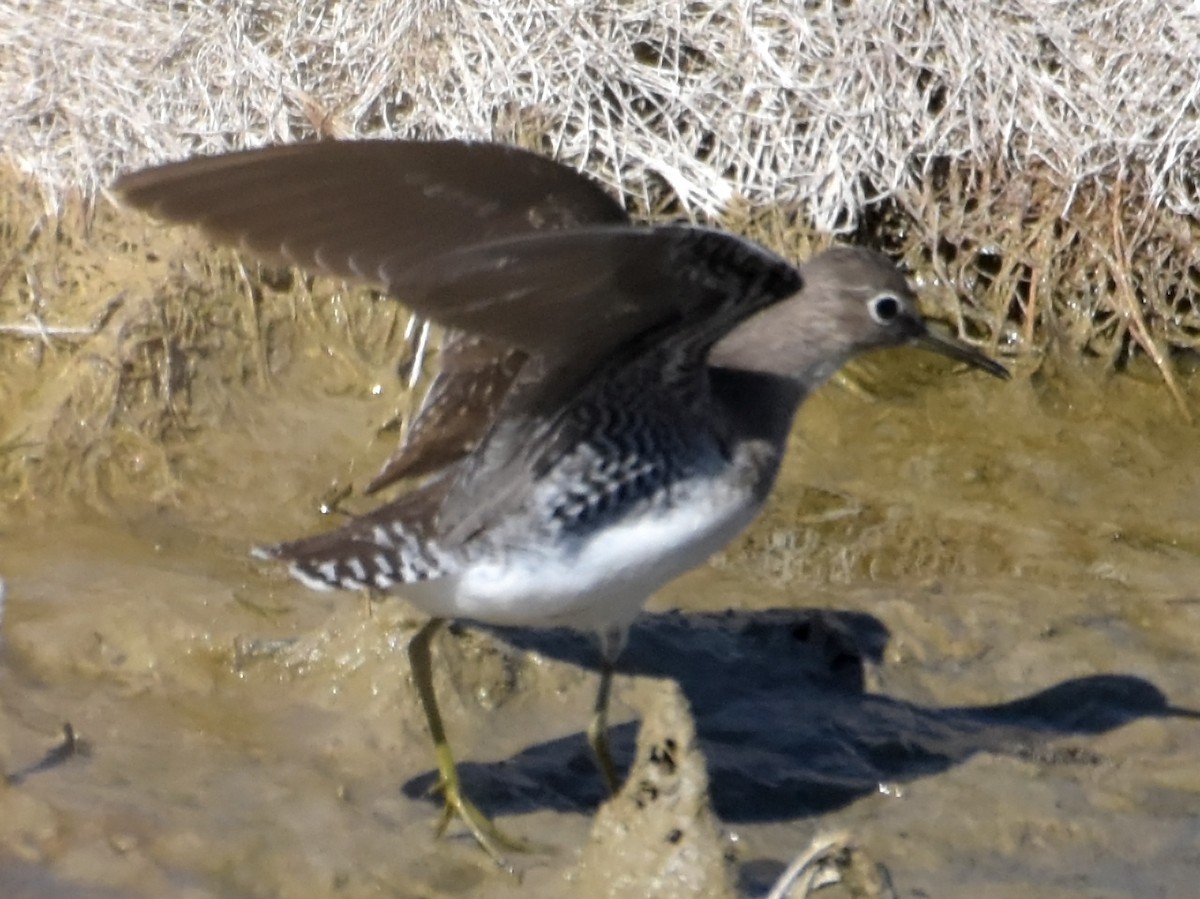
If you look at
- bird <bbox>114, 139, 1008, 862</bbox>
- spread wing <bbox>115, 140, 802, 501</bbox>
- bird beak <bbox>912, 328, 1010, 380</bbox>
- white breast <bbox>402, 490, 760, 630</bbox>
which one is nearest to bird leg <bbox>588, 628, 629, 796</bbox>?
bird <bbox>114, 139, 1008, 862</bbox>

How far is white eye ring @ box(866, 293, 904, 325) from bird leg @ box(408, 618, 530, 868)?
4.24 feet

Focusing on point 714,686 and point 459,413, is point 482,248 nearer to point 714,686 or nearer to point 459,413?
point 459,413

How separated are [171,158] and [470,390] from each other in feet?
6.43

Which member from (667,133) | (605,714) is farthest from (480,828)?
(667,133)

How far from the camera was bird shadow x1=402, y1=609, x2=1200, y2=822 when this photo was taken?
4727 mm

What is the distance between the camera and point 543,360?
4.12 meters

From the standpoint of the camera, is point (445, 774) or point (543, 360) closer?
point (543, 360)

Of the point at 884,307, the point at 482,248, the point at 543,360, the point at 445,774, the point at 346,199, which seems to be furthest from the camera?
the point at 884,307

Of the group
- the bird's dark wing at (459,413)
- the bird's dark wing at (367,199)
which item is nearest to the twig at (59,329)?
the bird's dark wing at (459,413)

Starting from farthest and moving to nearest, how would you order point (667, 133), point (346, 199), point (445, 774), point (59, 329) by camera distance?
point (667, 133) → point (59, 329) → point (445, 774) → point (346, 199)

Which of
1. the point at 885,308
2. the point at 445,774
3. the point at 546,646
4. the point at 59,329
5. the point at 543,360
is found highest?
the point at 543,360

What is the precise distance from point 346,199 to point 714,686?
6.08ft

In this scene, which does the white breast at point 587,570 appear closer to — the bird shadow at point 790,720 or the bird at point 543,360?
the bird at point 543,360

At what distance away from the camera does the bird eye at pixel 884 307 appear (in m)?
4.80
